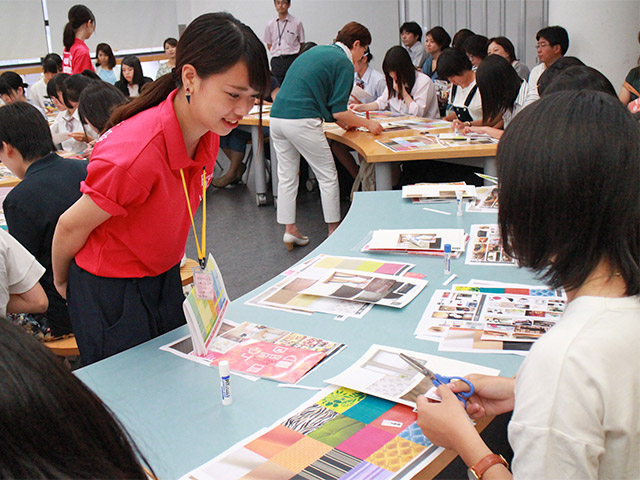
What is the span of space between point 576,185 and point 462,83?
4.08 metres

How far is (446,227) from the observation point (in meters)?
2.46

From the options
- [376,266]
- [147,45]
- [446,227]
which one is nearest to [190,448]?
[376,266]

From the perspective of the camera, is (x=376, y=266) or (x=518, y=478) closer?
(x=518, y=478)

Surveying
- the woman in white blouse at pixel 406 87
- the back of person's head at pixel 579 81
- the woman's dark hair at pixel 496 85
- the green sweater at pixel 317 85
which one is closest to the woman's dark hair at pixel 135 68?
the woman in white blouse at pixel 406 87

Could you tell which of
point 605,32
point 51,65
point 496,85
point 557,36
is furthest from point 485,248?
point 51,65

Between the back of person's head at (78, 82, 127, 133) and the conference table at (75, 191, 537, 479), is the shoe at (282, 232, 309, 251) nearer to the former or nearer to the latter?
the back of person's head at (78, 82, 127, 133)

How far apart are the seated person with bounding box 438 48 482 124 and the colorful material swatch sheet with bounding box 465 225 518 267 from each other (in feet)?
7.52

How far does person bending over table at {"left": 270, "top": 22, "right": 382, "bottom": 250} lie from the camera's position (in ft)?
13.5

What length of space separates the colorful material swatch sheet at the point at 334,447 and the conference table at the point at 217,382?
→ 35mm

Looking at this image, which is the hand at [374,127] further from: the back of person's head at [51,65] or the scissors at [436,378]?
the back of person's head at [51,65]

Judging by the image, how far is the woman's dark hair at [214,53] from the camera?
5.19 ft

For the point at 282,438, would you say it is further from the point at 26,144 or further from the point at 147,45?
the point at 147,45

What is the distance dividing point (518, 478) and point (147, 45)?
11.4 metres

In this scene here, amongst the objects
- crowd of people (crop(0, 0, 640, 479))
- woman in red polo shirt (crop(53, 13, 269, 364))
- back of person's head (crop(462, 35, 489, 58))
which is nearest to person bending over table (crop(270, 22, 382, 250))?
crowd of people (crop(0, 0, 640, 479))
